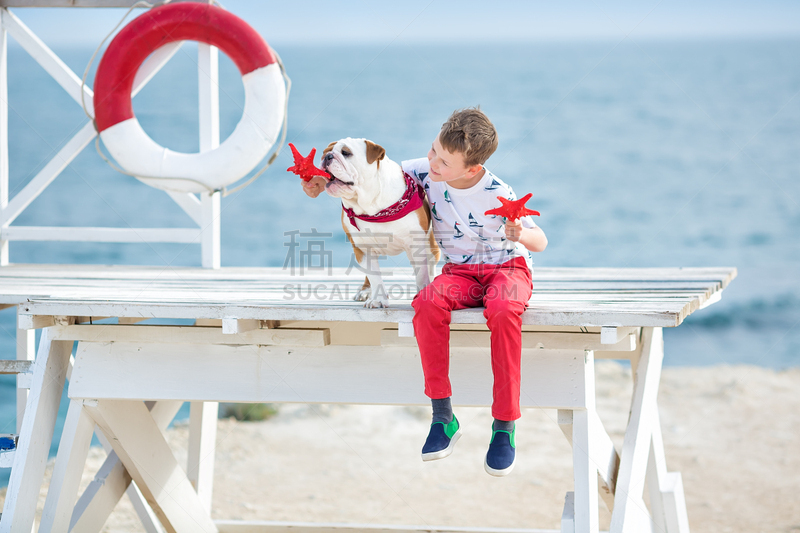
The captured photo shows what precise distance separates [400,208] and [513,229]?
0.36 meters

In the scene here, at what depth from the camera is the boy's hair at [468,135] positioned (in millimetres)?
2012

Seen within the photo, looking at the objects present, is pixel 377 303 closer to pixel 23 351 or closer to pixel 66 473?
pixel 66 473

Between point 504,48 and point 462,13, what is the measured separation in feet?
14.0

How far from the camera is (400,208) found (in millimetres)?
2143

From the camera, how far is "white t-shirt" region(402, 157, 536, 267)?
7.21 ft

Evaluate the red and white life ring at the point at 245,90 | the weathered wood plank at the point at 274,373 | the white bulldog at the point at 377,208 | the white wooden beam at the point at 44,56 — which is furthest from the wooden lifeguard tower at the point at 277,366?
the white wooden beam at the point at 44,56

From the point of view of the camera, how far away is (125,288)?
275 cm

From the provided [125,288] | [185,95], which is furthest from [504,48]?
[125,288]

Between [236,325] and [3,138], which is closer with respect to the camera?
[236,325]

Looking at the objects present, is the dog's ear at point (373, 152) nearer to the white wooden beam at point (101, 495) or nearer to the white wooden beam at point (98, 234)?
the white wooden beam at point (101, 495)

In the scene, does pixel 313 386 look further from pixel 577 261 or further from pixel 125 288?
pixel 577 261

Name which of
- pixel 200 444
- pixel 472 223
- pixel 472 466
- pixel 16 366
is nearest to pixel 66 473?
pixel 16 366

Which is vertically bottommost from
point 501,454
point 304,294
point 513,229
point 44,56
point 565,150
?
point 501,454

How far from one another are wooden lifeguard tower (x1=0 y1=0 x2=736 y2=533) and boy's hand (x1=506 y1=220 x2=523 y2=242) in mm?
219
